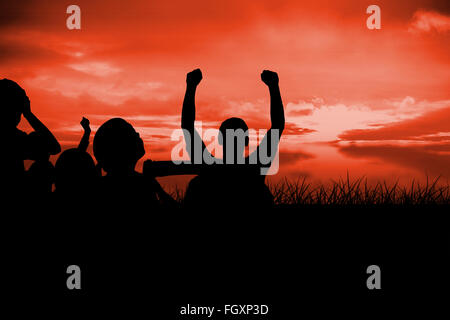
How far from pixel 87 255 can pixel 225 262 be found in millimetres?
882

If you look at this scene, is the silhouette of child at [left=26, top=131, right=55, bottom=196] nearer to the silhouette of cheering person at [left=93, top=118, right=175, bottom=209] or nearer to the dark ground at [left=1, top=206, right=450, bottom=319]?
the dark ground at [left=1, top=206, right=450, bottom=319]

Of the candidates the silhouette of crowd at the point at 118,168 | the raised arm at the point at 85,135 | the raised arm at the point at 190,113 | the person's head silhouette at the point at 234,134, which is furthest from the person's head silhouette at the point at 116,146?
the raised arm at the point at 85,135

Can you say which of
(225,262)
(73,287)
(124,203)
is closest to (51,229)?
(73,287)

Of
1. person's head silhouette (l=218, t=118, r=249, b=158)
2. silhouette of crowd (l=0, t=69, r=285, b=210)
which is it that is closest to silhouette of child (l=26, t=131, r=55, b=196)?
silhouette of crowd (l=0, t=69, r=285, b=210)

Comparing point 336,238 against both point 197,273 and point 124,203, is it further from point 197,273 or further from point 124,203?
point 124,203

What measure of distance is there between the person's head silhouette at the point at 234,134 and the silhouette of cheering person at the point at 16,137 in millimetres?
1540

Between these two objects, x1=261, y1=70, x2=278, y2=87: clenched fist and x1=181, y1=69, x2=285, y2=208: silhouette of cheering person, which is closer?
x1=181, y1=69, x2=285, y2=208: silhouette of cheering person

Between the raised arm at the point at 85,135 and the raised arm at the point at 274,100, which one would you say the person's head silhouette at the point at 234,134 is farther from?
the raised arm at the point at 85,135

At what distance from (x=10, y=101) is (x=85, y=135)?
47.0 inches

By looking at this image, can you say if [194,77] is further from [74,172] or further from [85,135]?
[85,135]

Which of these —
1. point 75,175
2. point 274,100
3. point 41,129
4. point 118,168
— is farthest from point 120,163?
point 41,129

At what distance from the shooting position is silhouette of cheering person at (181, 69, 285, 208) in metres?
2.70

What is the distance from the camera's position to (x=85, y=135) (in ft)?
14.6

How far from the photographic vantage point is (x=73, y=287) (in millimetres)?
2809
